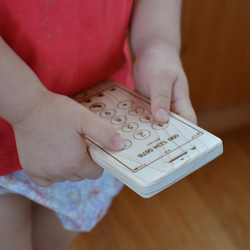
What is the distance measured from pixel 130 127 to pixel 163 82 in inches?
3.0

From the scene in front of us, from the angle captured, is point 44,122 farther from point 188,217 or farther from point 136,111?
point 188,217

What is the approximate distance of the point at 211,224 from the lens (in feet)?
2.98

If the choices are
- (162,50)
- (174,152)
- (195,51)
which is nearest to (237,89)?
(195,51)

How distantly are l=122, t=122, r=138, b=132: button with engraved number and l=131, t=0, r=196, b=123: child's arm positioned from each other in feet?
0.09

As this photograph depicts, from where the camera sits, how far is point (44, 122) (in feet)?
1.27

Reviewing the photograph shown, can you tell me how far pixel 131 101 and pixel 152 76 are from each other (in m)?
0.04

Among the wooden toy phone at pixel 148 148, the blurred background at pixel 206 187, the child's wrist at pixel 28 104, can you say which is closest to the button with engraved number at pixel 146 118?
the wooden toy phone at pixel 148 148

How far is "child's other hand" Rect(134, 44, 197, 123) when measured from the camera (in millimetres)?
436

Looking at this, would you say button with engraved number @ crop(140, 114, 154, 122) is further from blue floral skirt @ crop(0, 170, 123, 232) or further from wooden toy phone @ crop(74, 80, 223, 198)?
blue floral skirt @ crop(0, 170, 123, 232)

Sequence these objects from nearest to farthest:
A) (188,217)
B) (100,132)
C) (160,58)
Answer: (100,132)
(160,58)
(188,217)

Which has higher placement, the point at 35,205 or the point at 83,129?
the point at 83,129

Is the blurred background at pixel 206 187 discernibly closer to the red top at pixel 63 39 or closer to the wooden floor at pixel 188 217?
the wooden floor at pixel 188 217

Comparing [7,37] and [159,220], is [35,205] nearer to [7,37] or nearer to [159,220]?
[7,37]

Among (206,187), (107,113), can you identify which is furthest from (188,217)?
(107,113)
